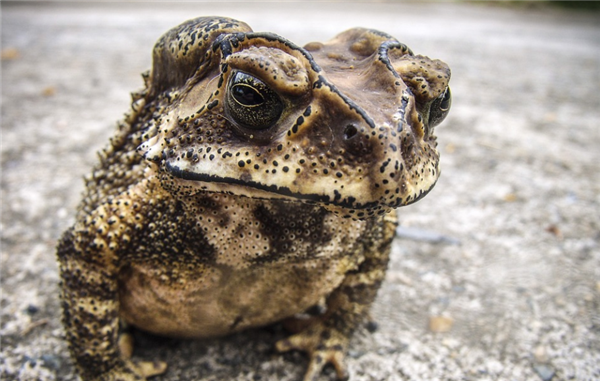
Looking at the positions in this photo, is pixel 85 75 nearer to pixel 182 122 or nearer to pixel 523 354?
pixel 182 122

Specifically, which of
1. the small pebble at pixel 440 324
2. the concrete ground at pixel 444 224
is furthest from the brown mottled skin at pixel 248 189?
the small pebble at pixel 440 324

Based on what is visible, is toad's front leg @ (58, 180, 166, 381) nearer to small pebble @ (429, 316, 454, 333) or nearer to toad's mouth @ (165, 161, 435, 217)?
toad's mouth @ (165, 161, 435, 217)

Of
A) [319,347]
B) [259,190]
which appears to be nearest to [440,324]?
[319,347]

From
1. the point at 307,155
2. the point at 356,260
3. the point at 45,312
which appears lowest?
the point at 45,312

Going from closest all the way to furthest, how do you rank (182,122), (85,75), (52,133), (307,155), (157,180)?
(307,155) → (182,122) → (157,180) → (52,133) → (85,75)

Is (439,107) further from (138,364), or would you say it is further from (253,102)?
(138,364)

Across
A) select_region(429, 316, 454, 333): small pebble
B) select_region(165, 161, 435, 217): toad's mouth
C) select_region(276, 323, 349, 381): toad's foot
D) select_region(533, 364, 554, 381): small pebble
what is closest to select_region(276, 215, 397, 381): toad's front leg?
select_region(276, 323, 349, 381): toad's foot

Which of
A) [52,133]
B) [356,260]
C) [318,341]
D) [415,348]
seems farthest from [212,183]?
[52,133]
